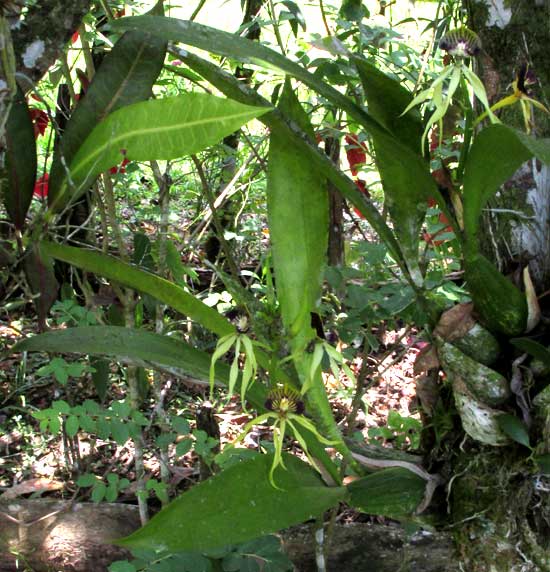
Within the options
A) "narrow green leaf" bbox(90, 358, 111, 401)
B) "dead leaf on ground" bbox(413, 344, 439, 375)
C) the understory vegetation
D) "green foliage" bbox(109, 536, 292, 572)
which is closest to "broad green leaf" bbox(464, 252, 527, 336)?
the understory vegetation

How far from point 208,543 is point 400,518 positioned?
1.16 feet

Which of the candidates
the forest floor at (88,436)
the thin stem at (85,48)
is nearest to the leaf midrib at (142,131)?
the thin stem at (85,48)

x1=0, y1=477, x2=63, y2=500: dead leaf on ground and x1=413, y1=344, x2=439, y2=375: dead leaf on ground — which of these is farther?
x1=0, y1=477, x2=63, y2=500: dead leaf on ground

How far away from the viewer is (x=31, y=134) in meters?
1.00

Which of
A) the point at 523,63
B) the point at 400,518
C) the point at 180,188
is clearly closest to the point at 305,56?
the point at 523,63

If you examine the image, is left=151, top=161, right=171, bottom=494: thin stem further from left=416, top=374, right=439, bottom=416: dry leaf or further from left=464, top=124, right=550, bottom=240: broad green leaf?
left=464, top=124, right=550, bottom=240: broad green leaf

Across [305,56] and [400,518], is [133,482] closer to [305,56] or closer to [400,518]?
[400,518]

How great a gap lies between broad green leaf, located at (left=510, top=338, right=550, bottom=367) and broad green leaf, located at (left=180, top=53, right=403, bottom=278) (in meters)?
0.25

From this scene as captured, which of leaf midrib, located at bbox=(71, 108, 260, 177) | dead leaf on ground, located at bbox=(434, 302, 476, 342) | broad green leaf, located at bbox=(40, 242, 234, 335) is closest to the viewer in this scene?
leaf midrib, located at bbox=(71, 108, 260, 177)

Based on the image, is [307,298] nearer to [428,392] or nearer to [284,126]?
[284,126]

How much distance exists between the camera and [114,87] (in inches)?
38.2

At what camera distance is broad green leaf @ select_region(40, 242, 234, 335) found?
0.91 m

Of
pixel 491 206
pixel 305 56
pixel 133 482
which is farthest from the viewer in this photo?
pixel 133 482

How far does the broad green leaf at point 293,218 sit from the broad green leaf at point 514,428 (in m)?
0.30
